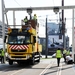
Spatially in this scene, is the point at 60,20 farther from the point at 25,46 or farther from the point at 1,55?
the point at 25,46

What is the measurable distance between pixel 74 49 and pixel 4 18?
836cm

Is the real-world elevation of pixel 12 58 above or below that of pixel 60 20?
below

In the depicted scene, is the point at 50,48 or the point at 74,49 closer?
the point at 74,49

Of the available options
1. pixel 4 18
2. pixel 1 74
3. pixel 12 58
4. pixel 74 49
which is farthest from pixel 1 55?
pixel 1 74

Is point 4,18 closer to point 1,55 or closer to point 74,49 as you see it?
point 1,55

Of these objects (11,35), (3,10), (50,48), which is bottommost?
(50,48)

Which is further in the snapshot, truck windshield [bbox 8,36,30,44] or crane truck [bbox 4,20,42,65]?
truck windshield [bbox 8,36,30,44]

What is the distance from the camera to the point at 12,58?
2373 centimetres

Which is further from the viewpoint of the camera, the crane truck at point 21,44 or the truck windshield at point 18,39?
the truck windshield at point 18,39

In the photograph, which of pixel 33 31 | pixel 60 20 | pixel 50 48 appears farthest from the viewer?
pixel 50 48

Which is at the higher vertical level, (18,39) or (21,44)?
(18,39)

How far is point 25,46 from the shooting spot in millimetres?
23734

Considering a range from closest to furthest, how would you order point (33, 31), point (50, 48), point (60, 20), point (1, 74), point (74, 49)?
point (1, 74)
point (33, 31)
point (74, 49)
point (60, 20)
point (50, 48)

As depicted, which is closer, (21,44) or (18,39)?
(21,44)
